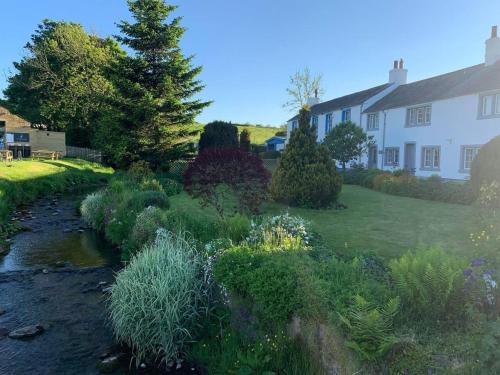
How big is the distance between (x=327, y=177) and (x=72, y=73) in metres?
38.8

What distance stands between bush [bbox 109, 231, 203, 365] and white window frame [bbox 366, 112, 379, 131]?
96.3ft

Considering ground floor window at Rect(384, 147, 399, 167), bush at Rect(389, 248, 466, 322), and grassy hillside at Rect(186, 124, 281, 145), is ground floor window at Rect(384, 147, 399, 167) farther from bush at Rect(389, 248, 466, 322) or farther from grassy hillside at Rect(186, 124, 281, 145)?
grassy hillside at Rect(186, 124, 281, 145)

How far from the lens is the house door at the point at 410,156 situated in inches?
1059

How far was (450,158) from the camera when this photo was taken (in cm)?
2350

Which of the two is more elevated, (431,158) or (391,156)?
(391,156)

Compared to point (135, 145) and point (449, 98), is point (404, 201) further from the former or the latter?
point (135, 145)

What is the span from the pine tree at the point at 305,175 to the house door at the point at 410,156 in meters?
16.5

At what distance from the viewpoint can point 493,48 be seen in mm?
23594

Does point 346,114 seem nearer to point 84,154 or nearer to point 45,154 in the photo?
point 84,154

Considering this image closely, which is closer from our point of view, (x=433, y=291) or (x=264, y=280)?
(x=433, y=291)

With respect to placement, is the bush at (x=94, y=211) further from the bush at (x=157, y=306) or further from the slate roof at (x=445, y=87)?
the slate roof at (x=445, y=87)

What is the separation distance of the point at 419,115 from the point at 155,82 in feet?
60.9

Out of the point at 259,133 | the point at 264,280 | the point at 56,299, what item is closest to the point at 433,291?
the point at 264,280

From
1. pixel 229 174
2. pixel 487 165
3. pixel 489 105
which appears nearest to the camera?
pixel 229 174
